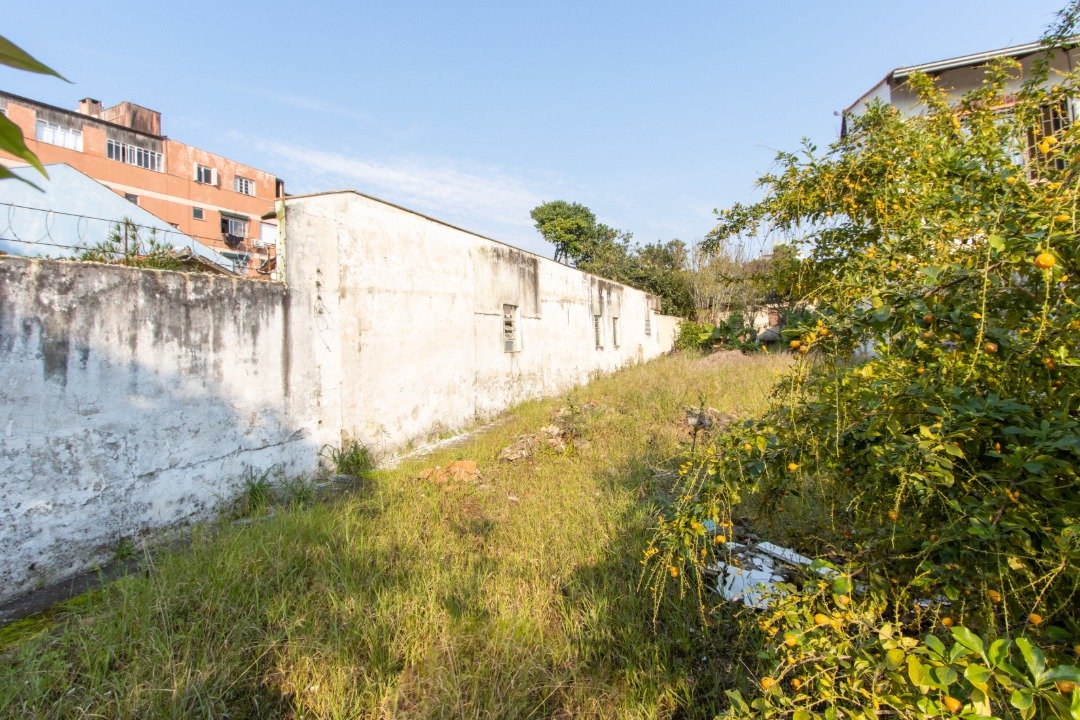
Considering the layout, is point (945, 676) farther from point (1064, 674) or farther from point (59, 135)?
point (59, 135)

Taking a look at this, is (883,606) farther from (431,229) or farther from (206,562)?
(431,229)

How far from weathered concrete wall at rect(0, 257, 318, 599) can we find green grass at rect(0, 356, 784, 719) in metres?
0.87

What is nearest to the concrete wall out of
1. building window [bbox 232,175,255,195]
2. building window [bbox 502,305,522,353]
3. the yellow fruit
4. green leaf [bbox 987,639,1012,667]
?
building window [bbox 502,305,522,353]

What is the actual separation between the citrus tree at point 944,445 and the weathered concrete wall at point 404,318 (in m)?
5.57

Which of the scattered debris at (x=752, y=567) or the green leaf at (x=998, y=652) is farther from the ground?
the green leaf at (x=998, y=652)

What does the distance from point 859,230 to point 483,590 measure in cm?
275

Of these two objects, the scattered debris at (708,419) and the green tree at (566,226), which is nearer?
the scattered debris at (708,419)

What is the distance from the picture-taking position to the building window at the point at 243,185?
2680 cm

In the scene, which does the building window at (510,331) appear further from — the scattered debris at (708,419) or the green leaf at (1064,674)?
the green leaf at (1064,674)

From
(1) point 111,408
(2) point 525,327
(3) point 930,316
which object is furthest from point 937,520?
(2) point 525,327

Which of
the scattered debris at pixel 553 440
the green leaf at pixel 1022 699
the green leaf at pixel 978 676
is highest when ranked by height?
the green leaf at pixel 978 676

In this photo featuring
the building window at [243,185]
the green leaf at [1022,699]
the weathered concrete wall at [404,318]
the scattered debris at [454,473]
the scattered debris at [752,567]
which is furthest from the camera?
the building window at [243,185]

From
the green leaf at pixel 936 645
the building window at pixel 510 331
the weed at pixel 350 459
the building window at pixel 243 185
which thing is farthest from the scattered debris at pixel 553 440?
the building window at pixel 243 185

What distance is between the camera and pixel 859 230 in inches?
91.4
